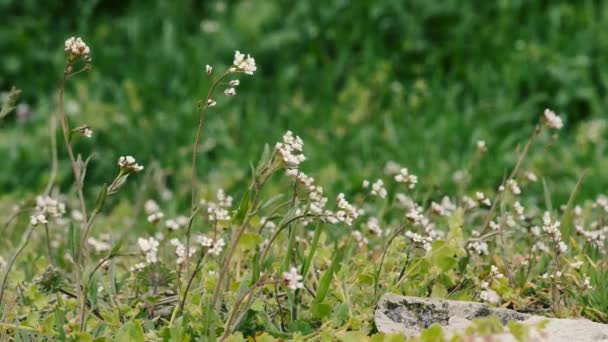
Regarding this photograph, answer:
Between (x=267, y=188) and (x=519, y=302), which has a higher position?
(x=267, y=188)

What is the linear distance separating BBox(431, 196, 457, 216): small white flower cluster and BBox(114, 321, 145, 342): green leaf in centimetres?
112

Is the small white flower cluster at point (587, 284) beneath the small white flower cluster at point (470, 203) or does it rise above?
beneath

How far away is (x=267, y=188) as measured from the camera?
20.5 feet

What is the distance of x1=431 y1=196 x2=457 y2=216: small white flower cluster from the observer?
319 cm

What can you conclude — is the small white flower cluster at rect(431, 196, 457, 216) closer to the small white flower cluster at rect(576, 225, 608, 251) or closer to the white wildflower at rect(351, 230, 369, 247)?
the white wildflower at rect(351, 230, 369, 247)

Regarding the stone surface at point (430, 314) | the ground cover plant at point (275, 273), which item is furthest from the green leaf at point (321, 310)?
the stone surface at point (430, 314)

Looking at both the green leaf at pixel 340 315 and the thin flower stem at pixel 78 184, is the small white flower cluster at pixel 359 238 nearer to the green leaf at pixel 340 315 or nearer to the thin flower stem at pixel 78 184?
the green leaf at pixel 340 315

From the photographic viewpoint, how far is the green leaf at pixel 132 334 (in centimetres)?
246

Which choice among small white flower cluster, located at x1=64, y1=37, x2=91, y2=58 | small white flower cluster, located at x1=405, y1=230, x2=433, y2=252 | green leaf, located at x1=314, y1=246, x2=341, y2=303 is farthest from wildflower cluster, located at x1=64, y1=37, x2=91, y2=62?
small white flower cluster, located at x1=405, y1=230, x2=433, y2=252

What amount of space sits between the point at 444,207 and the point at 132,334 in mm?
1563

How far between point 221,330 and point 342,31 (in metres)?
5.27

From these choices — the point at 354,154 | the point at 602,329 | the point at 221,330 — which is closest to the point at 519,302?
the point at 602,329

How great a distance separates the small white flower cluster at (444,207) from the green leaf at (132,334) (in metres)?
1.12

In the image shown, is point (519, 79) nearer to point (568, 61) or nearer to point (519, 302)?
point (568, 61)
